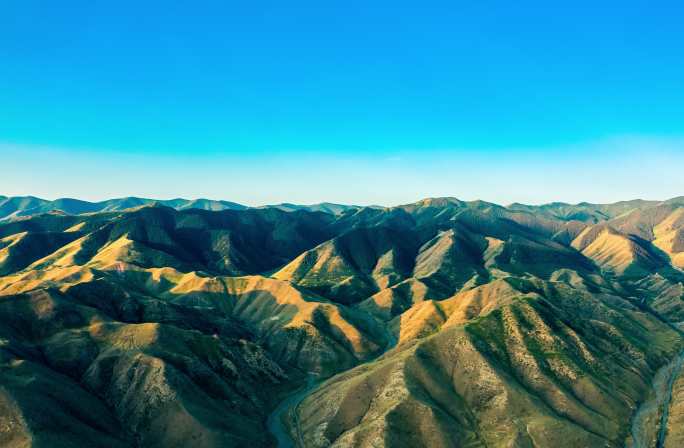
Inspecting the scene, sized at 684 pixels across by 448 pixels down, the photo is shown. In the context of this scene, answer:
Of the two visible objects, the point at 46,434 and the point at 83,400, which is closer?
the point at 46,434

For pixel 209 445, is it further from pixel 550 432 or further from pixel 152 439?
pixel 550 432

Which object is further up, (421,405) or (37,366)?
(37,366)

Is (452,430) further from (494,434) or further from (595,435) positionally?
(595,435)

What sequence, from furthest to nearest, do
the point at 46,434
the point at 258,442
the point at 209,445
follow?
the point at 258,442, the point at 209,445, the point at 46,434

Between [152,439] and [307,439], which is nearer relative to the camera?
[152,439]

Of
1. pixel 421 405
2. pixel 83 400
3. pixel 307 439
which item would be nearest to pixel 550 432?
pixel 421 405

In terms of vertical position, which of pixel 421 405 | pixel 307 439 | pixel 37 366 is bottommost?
pixel 307 439

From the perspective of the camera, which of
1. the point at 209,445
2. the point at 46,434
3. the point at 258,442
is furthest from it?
the point at 258,442

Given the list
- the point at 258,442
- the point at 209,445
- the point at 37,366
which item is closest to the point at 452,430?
the point at 258,442

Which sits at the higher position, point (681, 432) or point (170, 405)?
point (170, 405)
